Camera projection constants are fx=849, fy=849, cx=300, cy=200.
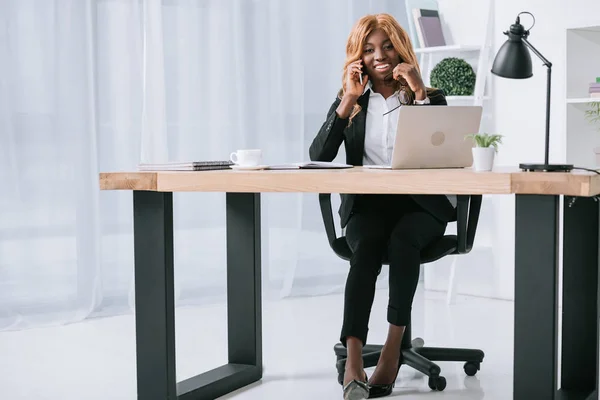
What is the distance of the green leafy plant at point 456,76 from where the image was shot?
4297mm

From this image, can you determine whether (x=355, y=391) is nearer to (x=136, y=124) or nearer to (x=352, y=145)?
(x=352, y=145)

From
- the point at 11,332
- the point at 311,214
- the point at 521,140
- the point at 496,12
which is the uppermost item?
the point at 496,12

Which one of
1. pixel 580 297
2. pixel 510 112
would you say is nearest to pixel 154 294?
pixel 580 297

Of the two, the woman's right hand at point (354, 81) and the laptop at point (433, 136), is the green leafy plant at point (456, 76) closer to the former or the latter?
the woman's right hand at point (354, 81)

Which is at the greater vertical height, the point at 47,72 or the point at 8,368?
the point at 47,72

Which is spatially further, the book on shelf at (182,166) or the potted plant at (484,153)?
the book on shelf at (182,166)

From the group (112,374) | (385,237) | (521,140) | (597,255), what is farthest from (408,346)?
(521,140)

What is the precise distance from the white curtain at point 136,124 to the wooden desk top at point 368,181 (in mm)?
1613

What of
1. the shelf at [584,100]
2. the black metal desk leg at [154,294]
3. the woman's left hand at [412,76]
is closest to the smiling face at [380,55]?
the woman's left hand at [412,76]

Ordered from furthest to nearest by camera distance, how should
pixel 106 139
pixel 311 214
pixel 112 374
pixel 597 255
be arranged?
pixel 311 214
pixel 106 139
pixel 112 374
pixel 597 255

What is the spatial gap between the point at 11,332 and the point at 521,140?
A: 260 cm

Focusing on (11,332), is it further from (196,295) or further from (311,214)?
(311,214)

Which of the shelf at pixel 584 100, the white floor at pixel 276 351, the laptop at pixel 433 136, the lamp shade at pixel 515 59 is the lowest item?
the white floor at pixel 276 351

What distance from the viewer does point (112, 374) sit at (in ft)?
9.85
